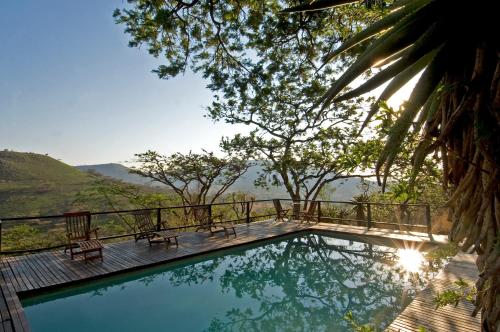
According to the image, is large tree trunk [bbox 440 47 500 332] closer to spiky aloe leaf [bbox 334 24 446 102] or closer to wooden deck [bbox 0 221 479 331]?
spiky aloe leaf [bbox 334 24 446 102]

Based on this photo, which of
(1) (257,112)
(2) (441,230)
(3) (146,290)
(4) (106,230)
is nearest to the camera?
(3) (146,290)

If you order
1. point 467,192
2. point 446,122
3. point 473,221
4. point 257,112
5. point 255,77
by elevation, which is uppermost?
point 257,112

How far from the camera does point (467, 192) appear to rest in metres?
1.28

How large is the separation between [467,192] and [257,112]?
14.6m

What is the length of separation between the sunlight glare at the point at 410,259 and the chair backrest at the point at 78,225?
286 inches

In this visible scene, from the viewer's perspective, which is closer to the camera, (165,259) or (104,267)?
(104,267)

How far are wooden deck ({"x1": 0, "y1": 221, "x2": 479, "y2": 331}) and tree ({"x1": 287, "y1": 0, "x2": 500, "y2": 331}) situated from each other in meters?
3.66

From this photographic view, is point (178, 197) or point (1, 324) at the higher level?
point (178, 197)

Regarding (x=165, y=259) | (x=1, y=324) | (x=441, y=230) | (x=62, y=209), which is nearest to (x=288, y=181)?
(x=441, y=230)

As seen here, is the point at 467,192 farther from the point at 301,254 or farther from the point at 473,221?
the point at 301,254

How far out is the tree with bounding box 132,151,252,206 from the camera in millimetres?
17156

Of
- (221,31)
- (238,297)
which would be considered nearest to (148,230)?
(238,297)

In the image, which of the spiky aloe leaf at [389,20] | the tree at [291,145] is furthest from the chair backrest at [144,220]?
the tree at [291,145]

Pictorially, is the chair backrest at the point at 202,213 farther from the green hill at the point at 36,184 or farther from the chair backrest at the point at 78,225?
the green hill at the point at 36,184
